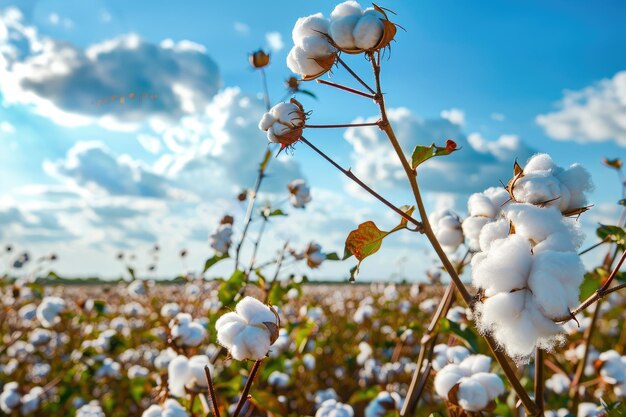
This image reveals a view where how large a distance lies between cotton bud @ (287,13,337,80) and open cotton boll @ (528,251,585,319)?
2.21 feet

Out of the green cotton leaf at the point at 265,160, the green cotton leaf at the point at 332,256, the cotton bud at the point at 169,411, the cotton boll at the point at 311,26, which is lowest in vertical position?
the cotton bud at the point at 169,411

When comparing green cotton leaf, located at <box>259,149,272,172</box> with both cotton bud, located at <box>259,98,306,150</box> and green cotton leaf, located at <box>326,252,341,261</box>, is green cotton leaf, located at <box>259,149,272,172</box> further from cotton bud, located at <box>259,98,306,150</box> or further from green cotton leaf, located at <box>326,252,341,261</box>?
cotton bud, located at <box>259,98,306,150</box>

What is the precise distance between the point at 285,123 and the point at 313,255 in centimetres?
190

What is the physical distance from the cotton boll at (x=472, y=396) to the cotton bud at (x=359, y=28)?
35.8 inches

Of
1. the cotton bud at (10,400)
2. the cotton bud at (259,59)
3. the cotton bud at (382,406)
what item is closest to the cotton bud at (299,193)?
the cotton bud at (259,59)

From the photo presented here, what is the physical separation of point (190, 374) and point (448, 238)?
0.97m

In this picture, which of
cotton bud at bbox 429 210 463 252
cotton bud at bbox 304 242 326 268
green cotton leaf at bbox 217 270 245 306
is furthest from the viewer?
cotton bud at bbox 304 242 326 268

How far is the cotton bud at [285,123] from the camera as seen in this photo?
1.28 meters

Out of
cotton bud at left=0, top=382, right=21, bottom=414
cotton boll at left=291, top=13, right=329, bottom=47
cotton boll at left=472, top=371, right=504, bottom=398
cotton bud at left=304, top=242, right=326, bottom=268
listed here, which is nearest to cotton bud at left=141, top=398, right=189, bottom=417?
cotton boll at left=472, top=371, right=504, bottom=398

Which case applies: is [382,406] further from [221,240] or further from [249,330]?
[249,330]

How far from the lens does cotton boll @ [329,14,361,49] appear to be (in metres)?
1.17

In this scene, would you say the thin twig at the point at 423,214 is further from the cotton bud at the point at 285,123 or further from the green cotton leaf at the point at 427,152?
the cotton bud at the point at 285,123

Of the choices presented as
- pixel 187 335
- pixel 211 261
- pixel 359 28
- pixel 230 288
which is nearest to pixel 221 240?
pixel 211 261

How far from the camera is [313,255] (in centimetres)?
311
